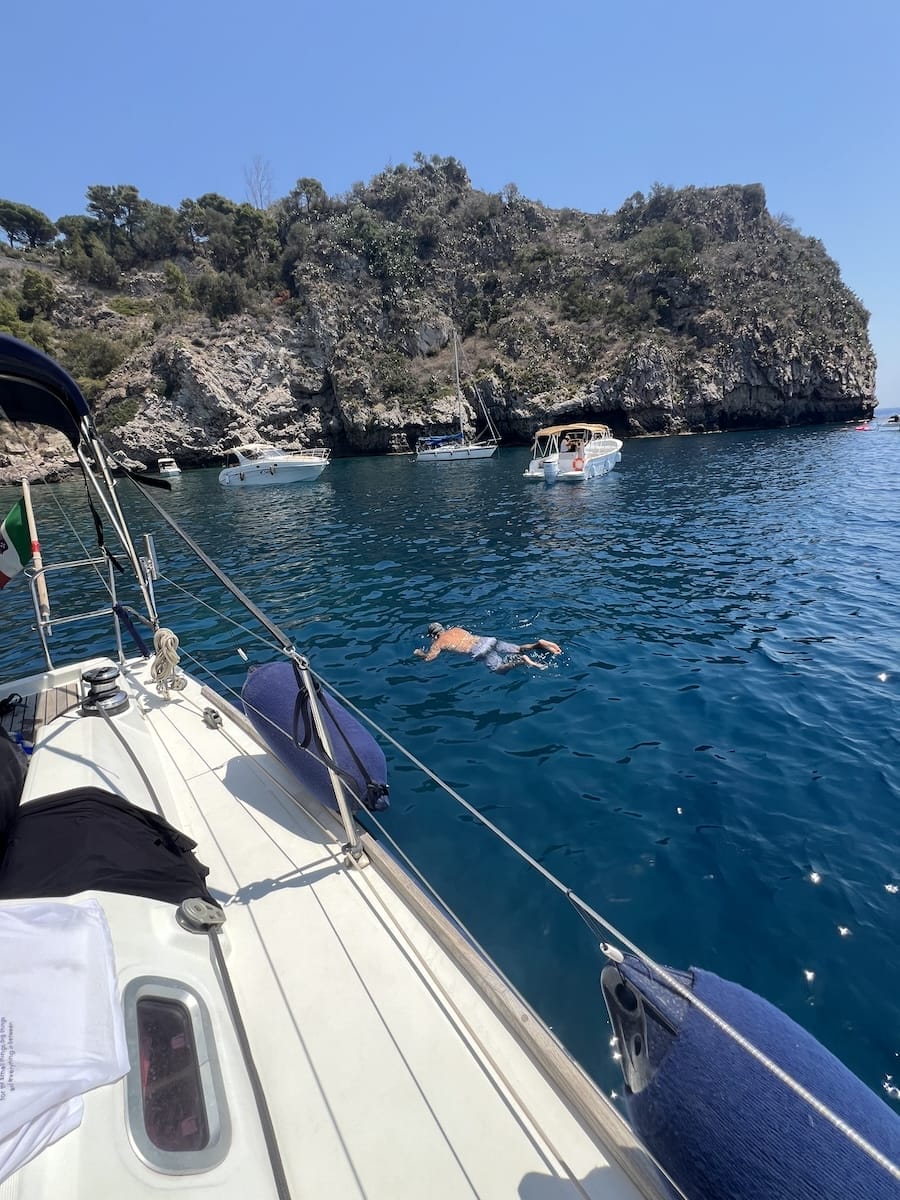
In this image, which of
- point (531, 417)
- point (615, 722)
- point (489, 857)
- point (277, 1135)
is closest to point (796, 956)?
point (489, 857)

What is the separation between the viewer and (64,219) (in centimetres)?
6769

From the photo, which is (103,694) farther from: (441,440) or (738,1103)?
(441,440)

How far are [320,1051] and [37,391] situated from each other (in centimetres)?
506

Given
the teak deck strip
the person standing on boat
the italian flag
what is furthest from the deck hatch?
the person standing on boat

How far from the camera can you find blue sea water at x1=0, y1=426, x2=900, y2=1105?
3738 millimetres

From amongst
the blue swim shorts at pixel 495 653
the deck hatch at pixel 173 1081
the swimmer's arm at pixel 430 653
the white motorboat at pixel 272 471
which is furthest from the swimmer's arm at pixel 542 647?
the white motorboat at pixel 272 471

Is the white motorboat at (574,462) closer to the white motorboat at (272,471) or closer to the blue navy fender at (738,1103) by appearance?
the white motorboat at (272,471)

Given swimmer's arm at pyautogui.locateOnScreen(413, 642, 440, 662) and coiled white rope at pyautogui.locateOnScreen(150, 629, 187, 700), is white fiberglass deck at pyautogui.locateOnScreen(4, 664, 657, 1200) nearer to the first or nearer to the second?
coiled white rope at pyautogui.locateOnScreen(150, 629, 187, 700)

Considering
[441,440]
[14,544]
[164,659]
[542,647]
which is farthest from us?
[441,440]

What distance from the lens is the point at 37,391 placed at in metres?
4.47

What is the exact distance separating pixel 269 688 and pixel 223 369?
52.4m

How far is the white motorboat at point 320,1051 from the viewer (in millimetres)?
1455

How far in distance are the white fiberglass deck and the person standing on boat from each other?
4796 mm

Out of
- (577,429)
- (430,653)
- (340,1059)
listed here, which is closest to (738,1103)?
(340,1059)
